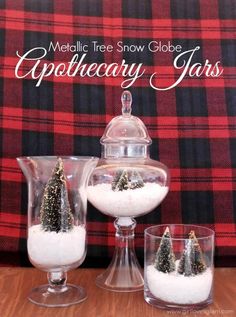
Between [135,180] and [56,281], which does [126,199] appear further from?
[56,281]

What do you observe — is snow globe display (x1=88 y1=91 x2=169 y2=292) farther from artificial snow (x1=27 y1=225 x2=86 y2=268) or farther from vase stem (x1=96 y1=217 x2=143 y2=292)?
artificial snow (x1=27 y1=225 x2=86 y2=268)

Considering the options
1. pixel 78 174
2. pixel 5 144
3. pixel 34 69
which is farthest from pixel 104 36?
pixel 78 174

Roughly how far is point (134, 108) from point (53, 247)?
468mm

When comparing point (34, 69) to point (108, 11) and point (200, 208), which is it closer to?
point (108, 11)

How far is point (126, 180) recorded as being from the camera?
0.85 m

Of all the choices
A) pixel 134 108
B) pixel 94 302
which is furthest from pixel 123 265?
pixel 134 108

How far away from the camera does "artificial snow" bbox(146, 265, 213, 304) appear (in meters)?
0.75

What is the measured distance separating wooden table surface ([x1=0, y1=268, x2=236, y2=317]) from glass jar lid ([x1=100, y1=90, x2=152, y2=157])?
0.88 ft

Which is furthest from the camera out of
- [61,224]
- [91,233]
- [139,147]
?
[91,233]

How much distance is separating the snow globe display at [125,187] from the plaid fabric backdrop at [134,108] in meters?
0.15

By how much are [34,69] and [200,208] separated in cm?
52

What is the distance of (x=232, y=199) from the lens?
1093 millimetres

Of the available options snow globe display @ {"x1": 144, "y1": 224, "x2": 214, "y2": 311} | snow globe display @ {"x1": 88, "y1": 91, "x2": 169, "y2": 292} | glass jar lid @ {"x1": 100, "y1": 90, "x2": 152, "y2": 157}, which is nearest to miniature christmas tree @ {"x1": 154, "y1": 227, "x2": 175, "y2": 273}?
snow globe display @ {"x1": 144, "y1": 224, "x2": 214, "y2": 311}

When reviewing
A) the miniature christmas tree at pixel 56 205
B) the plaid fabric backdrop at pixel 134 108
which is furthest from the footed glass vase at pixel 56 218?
the plaid fabric backdrop at pixel 134 108
